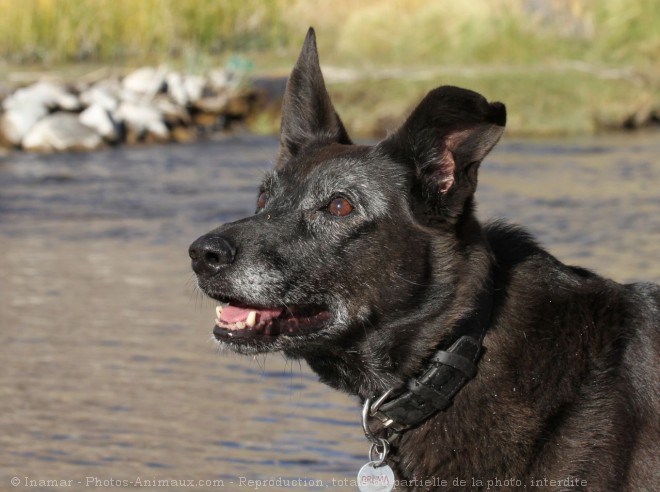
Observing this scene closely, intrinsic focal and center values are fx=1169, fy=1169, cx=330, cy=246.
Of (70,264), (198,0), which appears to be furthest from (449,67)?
(70,264)

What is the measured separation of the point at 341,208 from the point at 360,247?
0.17 m

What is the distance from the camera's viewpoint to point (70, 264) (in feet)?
33.0

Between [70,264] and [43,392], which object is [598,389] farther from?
[70,264]

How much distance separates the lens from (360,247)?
4.20 metres

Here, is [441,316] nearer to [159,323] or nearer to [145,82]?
[159,323]

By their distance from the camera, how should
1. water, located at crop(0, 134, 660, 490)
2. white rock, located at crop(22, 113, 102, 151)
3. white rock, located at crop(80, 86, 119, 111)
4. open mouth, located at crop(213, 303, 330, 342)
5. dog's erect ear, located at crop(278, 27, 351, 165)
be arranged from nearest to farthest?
open mouth, located at crop(213, 303, 330, 342)
dog's erect ear, located at crop(278, 27, 351, 165)
water, located at crop(0, 134, 660, 490)
white rock, located at crop(22, 113, 102, 151)
white rock, located at crop(80, 86, 119, 111)

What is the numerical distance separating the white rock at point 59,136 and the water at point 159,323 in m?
1.88

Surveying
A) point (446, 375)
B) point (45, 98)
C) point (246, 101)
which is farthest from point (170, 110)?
point (446, 375)

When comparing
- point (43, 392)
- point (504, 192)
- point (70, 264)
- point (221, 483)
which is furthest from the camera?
point (504, 192)

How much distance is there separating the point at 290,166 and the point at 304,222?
348 millimetres

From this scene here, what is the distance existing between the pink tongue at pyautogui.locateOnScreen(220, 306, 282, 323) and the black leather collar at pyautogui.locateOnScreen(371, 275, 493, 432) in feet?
1.73

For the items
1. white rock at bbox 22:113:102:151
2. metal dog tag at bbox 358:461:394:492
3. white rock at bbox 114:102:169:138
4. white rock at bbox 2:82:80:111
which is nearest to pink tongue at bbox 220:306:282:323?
metal dog tag at bbox 358:461:394:492

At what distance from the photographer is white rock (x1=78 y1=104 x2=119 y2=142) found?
18.7 metres

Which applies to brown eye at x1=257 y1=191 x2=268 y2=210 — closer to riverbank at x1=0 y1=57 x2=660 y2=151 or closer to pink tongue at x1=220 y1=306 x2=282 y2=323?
pink tongue at x1=220 y1=306 x2=282 y2=323
